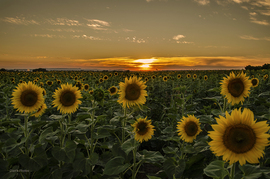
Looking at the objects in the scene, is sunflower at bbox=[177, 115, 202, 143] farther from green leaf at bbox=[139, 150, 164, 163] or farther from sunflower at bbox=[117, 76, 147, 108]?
sunflower at bbox=[117, 76, 147, 108]

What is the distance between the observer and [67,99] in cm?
298

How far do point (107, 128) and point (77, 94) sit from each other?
37.7 inches

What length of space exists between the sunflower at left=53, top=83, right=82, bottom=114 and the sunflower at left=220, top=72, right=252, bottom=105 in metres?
2.54

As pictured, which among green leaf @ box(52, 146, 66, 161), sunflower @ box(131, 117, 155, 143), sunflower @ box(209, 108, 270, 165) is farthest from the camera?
sunflower @ box(131, 117, 155, 143)

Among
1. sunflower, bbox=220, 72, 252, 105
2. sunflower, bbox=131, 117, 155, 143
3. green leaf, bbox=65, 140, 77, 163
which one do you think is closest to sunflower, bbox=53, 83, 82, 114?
green leaf, bbox=65, 140, 77, 163

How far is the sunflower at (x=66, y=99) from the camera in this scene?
2939mm

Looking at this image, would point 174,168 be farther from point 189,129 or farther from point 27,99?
point 27,99

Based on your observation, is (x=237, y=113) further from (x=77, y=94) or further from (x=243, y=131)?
(x=77, y=94)

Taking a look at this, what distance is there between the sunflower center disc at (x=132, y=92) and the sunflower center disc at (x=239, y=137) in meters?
1.63

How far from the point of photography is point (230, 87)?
9.43 feet

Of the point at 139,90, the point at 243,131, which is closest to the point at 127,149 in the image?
the point at 139,90

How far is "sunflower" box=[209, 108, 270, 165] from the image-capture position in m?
1.53

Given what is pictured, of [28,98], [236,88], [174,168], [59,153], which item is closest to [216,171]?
[174,168]

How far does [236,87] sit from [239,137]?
1.61 metres
